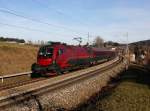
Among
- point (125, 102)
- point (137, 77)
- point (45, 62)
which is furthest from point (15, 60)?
point (125, 102)

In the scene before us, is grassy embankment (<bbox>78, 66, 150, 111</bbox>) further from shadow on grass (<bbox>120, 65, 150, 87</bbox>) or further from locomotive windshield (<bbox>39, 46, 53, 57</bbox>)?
locomotive windshield (<bbox>39, 46, 53, 57</bbox>)

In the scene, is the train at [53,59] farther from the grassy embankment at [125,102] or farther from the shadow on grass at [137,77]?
the grassy embankment at [125,102]

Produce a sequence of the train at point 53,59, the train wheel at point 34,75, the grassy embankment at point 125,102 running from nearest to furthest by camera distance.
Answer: the grassy embankment at point 125,102 < the train at point 53,59 < the train wheel at point 34,75

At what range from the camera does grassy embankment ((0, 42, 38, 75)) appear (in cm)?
3328

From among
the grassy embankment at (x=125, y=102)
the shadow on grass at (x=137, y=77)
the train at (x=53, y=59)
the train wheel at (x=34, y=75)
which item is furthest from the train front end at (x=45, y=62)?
the grassy embankment at (x=125, y=102)

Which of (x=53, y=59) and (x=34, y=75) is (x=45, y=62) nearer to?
(x=53, y=59)

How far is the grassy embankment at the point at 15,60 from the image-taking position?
3328 centimetres

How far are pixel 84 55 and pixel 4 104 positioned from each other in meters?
26.5

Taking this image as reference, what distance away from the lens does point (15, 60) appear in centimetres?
3828

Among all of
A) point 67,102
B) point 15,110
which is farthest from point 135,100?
point 15,110

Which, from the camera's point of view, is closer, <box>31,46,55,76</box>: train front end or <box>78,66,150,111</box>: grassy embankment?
<box>78,66,150,111</box>: grassy embankment

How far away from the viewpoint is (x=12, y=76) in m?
27.7

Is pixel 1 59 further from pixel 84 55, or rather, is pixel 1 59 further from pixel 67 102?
pixel 67 102

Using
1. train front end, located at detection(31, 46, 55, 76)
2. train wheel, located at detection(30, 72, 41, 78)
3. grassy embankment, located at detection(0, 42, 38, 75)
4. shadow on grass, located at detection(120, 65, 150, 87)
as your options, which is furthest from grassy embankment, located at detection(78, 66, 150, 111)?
grassy embankment, located at detection(0, 42, 38, 75)
